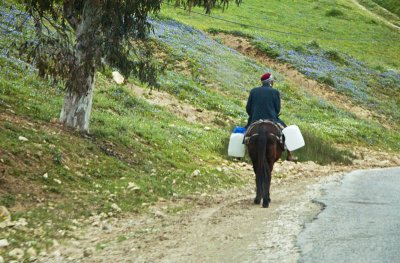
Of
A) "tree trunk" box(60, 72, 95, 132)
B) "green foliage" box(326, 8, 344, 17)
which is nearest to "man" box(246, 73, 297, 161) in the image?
"tree trunk" box(60, 72, 95, 132)

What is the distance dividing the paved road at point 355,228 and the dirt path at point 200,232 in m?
0.25

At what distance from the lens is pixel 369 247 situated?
662cm

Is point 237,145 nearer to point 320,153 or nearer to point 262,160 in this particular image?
point 262,160

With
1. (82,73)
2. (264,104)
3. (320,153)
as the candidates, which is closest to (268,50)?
(320,153)

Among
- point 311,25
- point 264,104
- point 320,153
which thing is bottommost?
point 320,153

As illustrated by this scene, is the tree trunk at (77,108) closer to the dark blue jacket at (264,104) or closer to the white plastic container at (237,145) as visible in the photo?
the white plastic container at (237,145)

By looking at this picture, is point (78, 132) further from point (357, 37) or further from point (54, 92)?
point (357, 37)

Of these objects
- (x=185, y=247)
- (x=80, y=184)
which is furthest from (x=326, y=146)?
(x=185, y=247)

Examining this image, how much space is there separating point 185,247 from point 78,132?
256 inches

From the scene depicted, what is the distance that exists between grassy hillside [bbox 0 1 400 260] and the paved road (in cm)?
351

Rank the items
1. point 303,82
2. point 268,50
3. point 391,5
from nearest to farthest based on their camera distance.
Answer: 1. point 303,82
2. point 268,50
3. point 391,5

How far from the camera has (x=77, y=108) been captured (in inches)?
511

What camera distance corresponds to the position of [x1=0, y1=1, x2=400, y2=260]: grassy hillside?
9.82 metres

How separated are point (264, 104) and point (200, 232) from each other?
3564 millimetres
